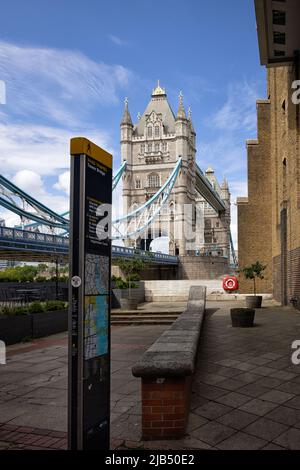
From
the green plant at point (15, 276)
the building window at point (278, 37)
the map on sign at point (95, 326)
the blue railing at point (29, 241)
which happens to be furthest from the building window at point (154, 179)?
the map on sign at point (95, 326)

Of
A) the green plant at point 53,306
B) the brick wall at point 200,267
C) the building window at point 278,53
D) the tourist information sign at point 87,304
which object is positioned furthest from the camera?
the brick wall at point 200,267

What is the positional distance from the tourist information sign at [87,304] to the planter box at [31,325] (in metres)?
8.06

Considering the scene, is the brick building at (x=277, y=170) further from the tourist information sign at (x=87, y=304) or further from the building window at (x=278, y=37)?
the tourist information sign at (x=87, y=304)

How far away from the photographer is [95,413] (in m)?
3.69

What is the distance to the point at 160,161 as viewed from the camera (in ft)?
342

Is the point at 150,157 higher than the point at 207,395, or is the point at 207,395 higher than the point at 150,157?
the point at 150,157

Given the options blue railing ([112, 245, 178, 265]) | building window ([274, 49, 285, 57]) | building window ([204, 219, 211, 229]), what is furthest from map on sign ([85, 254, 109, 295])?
building window ([204, 219, 211, 229])

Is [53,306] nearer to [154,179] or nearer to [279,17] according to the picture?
[279,17]

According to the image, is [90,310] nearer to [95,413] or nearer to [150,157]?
[95,413]

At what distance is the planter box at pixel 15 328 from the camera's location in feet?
36.5

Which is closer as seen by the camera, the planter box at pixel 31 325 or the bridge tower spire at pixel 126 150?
the planter box at pixel 31 325

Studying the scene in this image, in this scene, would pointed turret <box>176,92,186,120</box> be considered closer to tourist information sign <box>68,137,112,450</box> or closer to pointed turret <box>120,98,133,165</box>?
pointed turret <box>120,98,133,165</box>

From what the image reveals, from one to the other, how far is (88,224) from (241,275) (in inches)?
930
